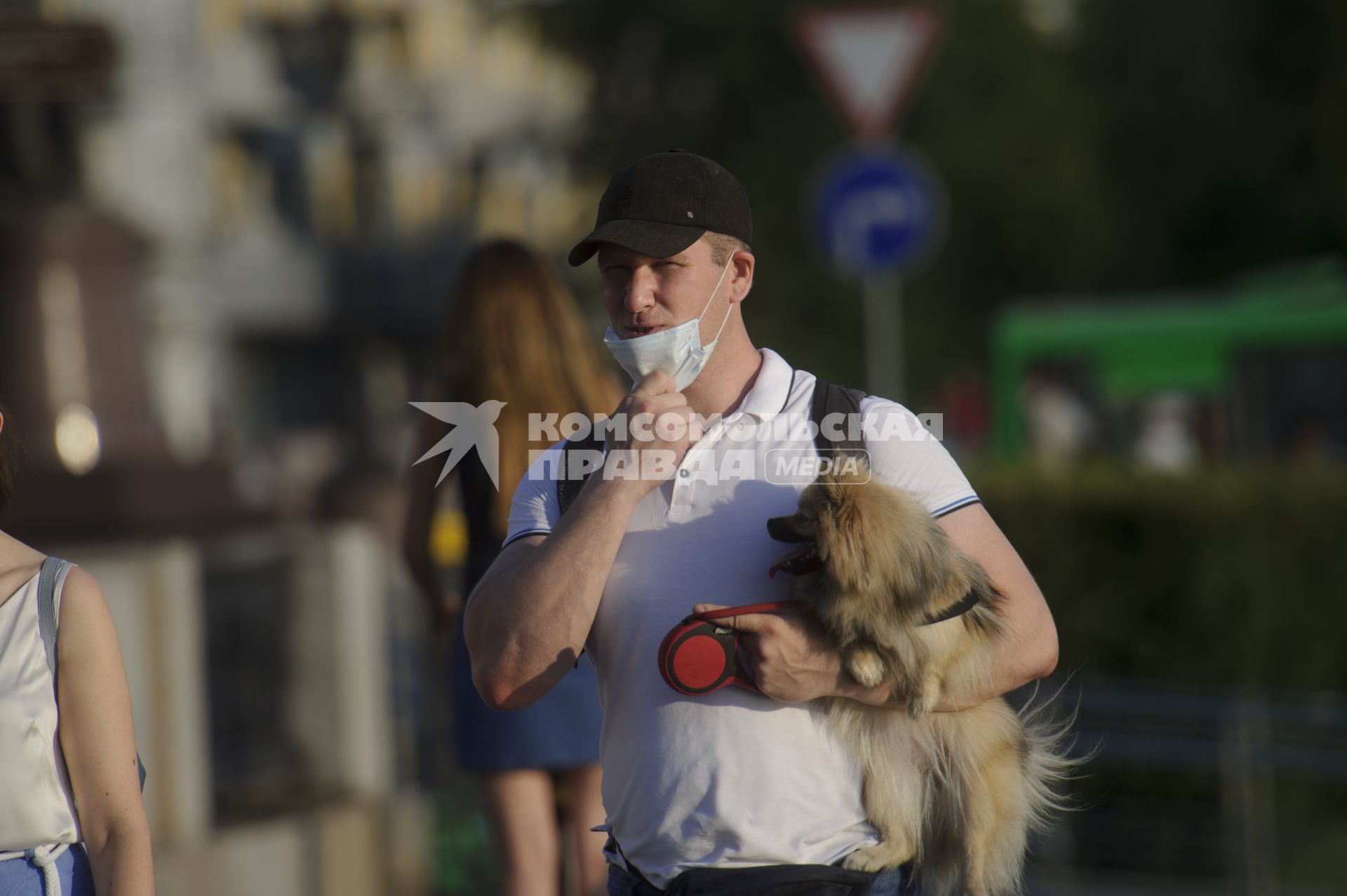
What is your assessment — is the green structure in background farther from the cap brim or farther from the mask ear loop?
the cap brim

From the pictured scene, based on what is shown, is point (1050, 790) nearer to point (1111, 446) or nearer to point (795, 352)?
point (1111, 446)

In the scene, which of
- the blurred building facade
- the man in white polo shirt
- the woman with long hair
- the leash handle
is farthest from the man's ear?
the woman with long hair

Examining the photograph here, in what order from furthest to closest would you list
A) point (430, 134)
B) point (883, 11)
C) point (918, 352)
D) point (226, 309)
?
point (430, 134)
point (226, 309)
point (918, 352)
point (883, 11)

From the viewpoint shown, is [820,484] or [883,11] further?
[883,11]

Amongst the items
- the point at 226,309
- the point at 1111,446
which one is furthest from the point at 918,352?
the point at 226,309

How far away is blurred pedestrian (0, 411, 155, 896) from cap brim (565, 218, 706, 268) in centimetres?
106

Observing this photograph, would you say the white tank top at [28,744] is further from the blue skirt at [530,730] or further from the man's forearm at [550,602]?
the blue skirt at [530,730]

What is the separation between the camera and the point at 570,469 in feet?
9.80

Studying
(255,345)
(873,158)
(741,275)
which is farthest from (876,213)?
(255,345)

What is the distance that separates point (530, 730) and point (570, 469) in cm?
205

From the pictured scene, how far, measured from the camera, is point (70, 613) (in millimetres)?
2746

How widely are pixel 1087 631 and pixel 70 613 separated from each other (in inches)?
293

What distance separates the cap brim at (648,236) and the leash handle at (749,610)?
0.62 m

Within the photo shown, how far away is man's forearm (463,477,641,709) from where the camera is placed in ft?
8.86
